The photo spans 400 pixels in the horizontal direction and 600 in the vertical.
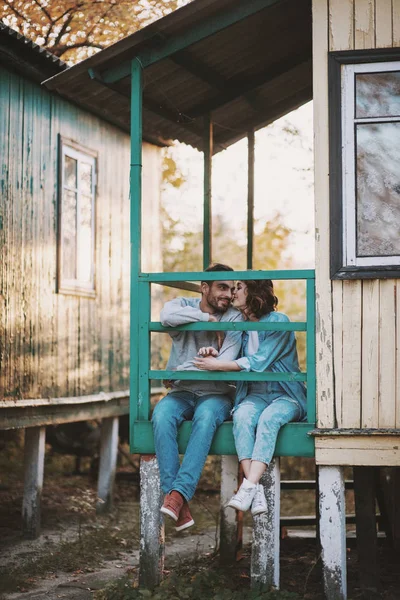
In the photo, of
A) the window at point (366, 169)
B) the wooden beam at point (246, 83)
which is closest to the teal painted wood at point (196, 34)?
the window at point (366, 169)

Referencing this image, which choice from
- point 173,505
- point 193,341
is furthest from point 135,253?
point 173,505

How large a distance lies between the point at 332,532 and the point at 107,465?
21.8 feet

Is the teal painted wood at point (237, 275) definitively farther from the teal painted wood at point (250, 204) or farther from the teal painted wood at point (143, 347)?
the teal painted wood at point (250, 204)

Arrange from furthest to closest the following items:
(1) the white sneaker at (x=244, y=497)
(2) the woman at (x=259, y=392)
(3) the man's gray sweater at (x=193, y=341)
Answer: (3) the man's gray sweater at (x=193, y=341) → (2) the woman at (x=259, y=392) → (1) the white sneaker at (x=244, y=497)

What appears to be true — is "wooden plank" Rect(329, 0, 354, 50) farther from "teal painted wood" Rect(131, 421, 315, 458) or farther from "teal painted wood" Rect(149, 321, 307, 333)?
"teal painted wood" Rect(131, 421, 315, 458)

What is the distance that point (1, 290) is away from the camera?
9.82 m

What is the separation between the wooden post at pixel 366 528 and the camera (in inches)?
283

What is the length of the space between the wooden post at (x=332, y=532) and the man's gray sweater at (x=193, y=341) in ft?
3.76

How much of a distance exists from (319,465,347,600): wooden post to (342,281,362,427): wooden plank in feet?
1.40

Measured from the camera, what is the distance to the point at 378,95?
671 cm

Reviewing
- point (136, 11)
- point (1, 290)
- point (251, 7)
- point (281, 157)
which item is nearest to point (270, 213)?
point (281, 157)

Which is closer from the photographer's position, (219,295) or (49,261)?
(219,295)

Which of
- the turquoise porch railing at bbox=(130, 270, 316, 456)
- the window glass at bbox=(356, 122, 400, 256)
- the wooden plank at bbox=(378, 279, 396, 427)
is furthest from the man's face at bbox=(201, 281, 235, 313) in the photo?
the wooden plank at bbox=(378, 279, 396, 427)

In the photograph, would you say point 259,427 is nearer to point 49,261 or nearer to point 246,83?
point 246,83
